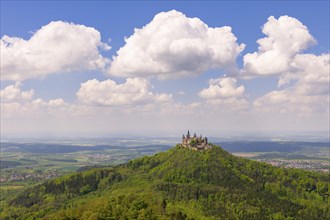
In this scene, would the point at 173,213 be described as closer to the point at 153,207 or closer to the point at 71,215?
the point at 153,207

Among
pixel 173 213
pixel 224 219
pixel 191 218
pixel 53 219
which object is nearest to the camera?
pixel 53 219

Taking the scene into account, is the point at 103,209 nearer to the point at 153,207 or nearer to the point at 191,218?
the point at 153,207

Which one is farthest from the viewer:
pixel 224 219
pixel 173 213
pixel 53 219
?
pixel 224 219

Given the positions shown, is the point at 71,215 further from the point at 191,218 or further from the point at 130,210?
the point at 191,218

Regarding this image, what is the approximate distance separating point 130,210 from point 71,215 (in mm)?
28773

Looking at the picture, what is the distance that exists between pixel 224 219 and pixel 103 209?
71711 mm

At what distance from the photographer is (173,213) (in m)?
173

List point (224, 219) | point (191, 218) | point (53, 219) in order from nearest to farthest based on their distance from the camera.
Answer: point (53, 219), point (191, 218), point (224, 219)

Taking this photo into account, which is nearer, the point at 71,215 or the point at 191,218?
the point at 71,215

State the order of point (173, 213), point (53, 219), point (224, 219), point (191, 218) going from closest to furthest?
point (53, 219) → point (173, 213) → point (191, 218) → point (224, 219)

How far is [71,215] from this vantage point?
167875 mm

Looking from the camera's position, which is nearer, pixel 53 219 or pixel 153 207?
pixel 53 219

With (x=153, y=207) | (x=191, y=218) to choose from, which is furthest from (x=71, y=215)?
(x=191, y=218)

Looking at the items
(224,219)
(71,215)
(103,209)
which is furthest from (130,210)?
(224,219)
